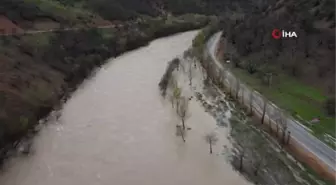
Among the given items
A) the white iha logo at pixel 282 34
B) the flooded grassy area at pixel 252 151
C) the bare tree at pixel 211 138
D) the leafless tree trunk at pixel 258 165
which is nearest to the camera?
the flooded grassy area at pixel 252 151

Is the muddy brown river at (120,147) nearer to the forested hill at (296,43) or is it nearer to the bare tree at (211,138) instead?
the bare tree at (211,138)

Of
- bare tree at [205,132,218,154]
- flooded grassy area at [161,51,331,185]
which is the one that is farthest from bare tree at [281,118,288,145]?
bare tree at [205,132,218,154]

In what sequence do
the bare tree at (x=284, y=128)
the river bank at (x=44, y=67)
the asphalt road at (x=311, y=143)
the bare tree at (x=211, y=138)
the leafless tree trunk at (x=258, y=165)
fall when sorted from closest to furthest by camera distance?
1. the leafless tree trunk at (x=258, y=165)
2. the asphalt road at (x=311, y=143)
3. the bare tree at (x=284, y=128)
4. the bare tree at (x=211, y=138)
5. the river bank at (x=44, y=67)

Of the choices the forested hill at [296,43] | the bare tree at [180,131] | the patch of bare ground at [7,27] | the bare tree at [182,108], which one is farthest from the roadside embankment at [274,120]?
the patch of bare ground at [7,27]

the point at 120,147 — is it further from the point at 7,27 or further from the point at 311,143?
the point at 7,27

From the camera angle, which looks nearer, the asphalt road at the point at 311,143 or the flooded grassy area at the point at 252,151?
the flooded grassy area at the point at 252,151
